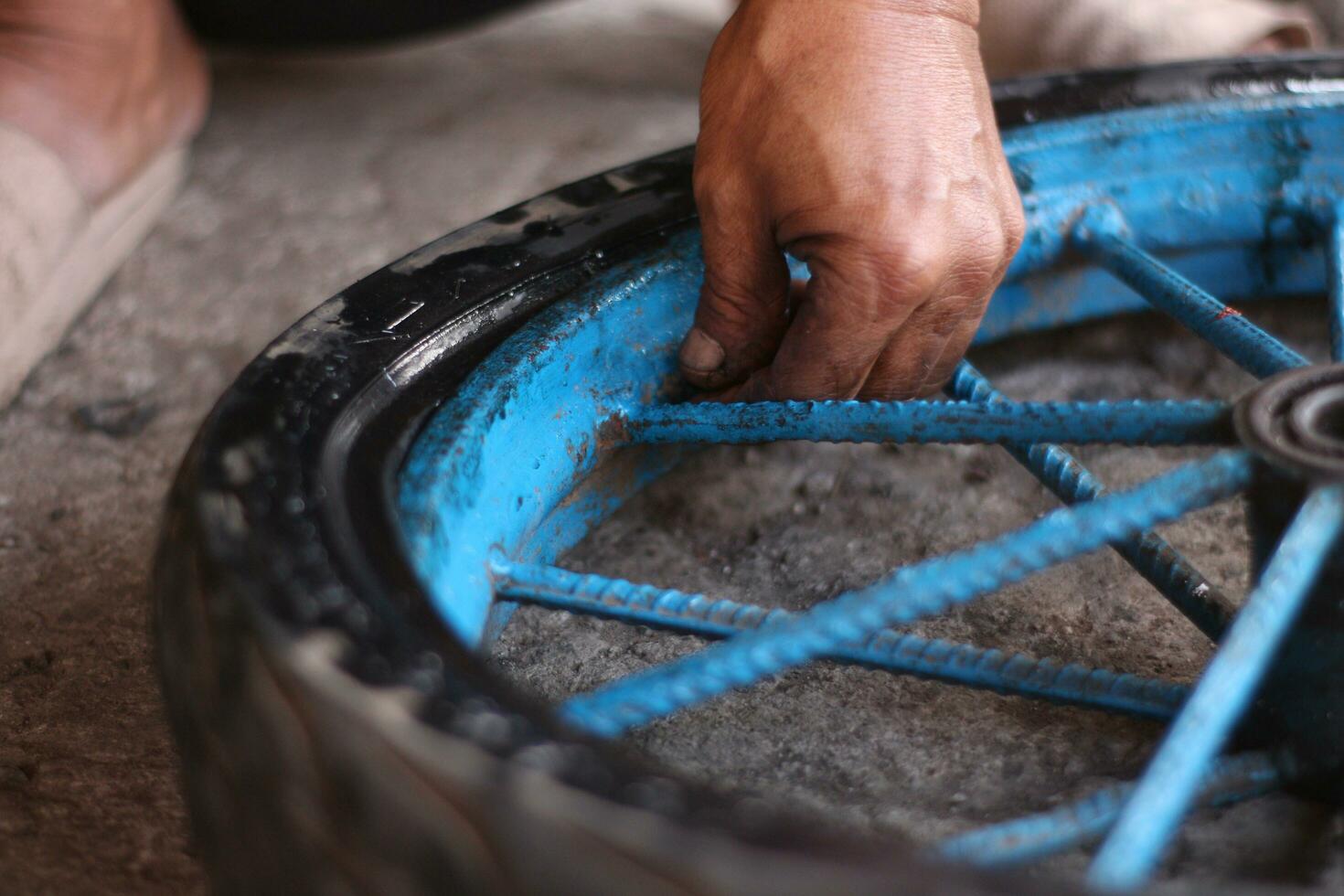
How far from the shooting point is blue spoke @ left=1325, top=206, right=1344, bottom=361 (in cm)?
98

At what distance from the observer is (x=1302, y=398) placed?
79 cm

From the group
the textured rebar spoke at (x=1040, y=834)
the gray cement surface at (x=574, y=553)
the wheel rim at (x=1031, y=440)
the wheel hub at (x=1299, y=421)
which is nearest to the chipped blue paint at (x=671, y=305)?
the wheel rim at (x=1031, y=440)

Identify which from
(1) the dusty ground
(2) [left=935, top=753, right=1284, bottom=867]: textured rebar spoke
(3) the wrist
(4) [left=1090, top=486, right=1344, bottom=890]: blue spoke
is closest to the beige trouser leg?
(1) the dusty ground

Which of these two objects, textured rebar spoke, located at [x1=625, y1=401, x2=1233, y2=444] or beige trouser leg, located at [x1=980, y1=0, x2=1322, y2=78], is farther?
beige trouser leg, located at [x1=980, y1=0, x2=1322, y2=78]

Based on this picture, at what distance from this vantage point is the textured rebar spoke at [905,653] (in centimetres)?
78

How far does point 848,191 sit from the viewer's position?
91 cm

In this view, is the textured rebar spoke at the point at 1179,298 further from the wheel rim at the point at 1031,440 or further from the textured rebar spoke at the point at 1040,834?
the textured rebar spoke at the point at 1040,834

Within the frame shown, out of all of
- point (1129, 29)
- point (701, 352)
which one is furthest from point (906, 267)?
point (1129, 29)

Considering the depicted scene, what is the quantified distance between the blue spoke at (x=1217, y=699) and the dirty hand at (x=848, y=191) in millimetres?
325

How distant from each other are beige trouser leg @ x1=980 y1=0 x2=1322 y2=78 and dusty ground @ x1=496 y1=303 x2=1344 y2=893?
18.0 inches

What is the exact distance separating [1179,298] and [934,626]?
1.04 feet

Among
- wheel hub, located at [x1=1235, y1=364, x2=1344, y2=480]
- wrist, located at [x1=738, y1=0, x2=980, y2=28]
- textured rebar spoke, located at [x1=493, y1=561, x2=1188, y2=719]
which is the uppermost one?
wrist, located at [x1=738, y1=0, x2=980, y2=28]

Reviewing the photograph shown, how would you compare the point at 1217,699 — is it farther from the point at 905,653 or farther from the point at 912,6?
the point at 912,6

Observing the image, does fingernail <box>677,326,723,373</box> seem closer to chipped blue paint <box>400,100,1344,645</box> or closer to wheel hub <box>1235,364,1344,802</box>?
chipped blue paint <box>400,100,1344,645</box>
